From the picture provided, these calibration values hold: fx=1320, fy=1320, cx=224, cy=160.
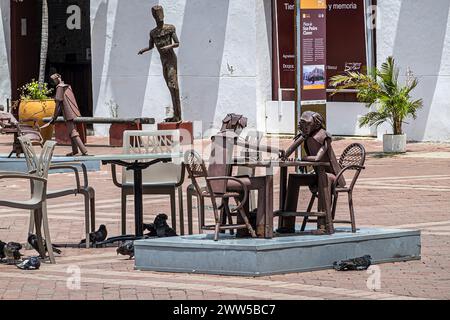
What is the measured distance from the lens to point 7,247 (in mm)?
10992

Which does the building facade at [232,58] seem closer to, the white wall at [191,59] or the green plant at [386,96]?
the white wall at [191,59]

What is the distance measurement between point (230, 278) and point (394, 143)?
11.9 metres

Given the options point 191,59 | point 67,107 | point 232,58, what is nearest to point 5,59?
point 191,59

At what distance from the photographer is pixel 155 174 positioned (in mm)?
12820

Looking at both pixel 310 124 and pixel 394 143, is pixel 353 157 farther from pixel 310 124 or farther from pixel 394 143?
pixel 394 143

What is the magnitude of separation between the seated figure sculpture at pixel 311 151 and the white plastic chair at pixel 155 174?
1.85 metres

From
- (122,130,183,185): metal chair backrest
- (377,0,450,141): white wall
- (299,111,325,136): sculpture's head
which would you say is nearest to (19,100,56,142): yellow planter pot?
(377,0,450,141): white wall

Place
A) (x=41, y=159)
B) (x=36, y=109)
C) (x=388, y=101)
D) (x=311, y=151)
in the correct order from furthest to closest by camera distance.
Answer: (x=36, y=109), (x=388, y=101), (x=41, y=159), (x=311, y=151)

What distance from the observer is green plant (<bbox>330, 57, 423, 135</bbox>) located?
21.4 metres

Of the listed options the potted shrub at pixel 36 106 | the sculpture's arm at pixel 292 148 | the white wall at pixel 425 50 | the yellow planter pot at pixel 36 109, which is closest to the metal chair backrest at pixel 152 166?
the sculpture's arm at pixel 292 148

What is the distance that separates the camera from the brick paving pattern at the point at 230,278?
923cm

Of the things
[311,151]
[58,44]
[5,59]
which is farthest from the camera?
[58,44]

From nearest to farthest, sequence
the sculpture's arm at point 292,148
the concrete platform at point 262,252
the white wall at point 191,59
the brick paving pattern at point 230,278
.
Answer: the brick paving pattern at point 230,278 < the concrete platform at point 262,252 < the sculpture's arm at point 292,148 < the white wall at point 191,59
